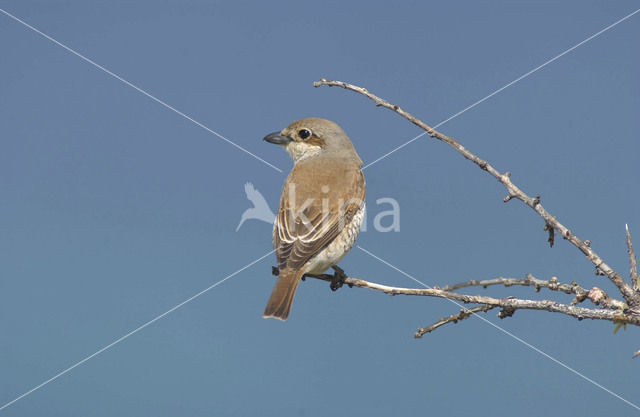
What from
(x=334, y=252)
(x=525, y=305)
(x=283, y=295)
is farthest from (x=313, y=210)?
(x=525, y=305)

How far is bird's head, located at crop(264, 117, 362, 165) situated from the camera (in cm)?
457

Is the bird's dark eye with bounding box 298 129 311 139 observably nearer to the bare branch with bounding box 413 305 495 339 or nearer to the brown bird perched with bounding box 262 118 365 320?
the brown bird perched with bounding box 262 118 365 320

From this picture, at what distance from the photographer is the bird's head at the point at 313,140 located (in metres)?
4.57

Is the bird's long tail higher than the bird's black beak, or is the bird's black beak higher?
the bird's black beak

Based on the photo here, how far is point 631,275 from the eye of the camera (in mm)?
1939

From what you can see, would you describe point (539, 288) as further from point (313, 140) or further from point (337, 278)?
point (313, 140)

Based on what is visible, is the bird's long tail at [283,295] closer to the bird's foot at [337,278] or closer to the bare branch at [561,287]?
the bird's foot at [337,278]

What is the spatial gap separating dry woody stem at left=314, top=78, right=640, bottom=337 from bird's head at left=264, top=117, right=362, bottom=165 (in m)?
2.18

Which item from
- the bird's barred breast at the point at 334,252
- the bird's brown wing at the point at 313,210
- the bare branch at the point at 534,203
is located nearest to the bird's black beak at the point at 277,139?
the bird's brown wing at the point at 313,210

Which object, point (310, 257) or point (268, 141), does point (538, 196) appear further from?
point (268, 141)

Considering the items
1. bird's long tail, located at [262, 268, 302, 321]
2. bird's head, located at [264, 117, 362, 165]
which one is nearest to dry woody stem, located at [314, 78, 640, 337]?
bird's long tail, located at [262, 268, 302, 321]

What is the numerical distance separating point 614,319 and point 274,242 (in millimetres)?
2183

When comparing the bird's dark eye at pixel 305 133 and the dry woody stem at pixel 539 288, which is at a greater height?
the bird's dark eye at pixel 305 133

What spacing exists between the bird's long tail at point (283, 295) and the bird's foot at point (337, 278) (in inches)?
9.2
